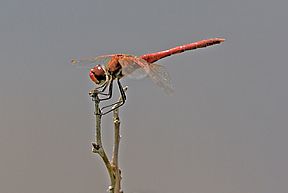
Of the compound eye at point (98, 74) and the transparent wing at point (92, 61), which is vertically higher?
the transparent wing at point (92, 61)

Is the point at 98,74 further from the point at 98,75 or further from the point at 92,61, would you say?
the point at 92,61

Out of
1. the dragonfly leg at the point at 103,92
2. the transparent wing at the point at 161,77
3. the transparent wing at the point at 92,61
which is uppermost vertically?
the transparent wing at the point at 92,61

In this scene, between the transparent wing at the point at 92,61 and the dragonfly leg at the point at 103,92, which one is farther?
the transparent wing at the point at 92,61

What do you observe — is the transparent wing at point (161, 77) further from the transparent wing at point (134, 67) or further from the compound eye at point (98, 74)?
the compound eye at point (98, 74)

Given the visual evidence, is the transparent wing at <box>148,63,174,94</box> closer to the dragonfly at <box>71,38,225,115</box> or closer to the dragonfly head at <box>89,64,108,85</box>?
the dragonfly at <box>71,38,225,115</box>

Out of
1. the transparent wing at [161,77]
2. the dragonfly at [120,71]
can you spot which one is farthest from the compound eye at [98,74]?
the transparent wing at [161,77]

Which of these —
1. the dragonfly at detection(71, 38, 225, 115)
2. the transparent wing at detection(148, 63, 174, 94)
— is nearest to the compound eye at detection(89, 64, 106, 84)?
the dragonfly at detection(71, 38, 225, 115)
